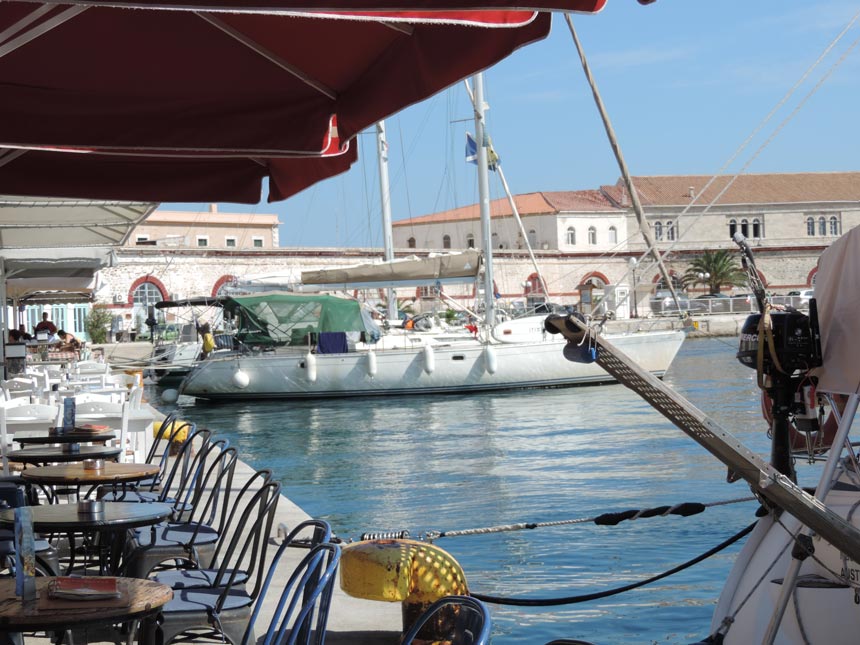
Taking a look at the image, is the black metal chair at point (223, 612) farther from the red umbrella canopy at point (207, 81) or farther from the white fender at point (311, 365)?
the white fender at point (311, 365)

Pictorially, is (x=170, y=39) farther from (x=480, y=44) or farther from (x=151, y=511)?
(x=151, y=511)

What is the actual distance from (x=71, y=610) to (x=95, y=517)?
132cm

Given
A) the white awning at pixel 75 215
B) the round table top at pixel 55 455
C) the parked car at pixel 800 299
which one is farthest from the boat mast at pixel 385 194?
the round table top at pixel 55 455

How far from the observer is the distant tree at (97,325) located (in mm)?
45094

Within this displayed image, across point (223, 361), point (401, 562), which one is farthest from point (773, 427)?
point (223, 361)

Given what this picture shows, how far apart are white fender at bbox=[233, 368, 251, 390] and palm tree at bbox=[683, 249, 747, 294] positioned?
43443mm

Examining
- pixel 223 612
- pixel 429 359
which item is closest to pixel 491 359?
pixel 429 359

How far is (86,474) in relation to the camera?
5.38 m

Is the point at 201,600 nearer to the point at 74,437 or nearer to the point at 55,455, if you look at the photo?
the point at 55,455

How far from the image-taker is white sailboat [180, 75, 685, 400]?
84.1 feet

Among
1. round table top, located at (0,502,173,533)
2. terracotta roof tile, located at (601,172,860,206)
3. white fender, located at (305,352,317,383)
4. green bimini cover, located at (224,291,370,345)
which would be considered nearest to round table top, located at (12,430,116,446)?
round table top, located at (0,502,173,533)

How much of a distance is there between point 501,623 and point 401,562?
2689mm

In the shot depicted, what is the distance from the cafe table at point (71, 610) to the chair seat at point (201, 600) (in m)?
0.56

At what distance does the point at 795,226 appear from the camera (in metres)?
72.9
